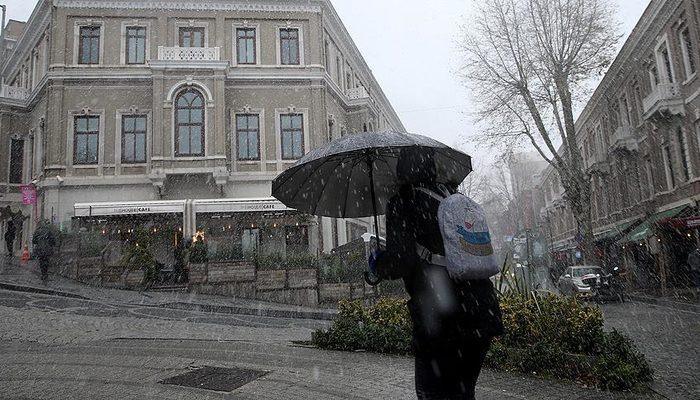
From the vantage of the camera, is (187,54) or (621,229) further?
(621,229)

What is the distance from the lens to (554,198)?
55.3m

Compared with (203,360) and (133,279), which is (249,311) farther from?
(203,360)

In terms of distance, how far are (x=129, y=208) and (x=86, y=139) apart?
5.48m

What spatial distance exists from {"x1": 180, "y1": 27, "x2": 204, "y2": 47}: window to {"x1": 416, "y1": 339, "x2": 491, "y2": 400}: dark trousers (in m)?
25.6

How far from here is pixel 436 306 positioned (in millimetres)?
2740

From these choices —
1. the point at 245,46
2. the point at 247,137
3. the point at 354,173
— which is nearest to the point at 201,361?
the point at 354,173

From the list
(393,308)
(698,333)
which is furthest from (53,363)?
(698,333)

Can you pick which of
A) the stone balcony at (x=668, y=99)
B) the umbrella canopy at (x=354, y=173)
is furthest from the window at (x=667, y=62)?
the umbrella canopy at (x=354, y=173)

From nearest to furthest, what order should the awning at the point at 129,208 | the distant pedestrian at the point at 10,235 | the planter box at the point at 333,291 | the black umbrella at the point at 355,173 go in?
the black umbrella at the point at 355,173 < the planter box at the point at 333,291 < the awning at the point at 129,208 < the distant pedestrian at the point at 10,235

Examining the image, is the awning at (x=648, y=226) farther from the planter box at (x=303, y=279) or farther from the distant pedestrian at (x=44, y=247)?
the distant pedestrian at (x=44, y=247)

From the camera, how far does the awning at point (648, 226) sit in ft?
69.5

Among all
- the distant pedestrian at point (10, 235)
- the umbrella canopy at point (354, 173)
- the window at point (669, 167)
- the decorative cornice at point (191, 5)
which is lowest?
the umbrella canopy at point (354, 173)

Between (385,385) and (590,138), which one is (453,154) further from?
(590,138)

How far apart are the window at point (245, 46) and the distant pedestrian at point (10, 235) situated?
14723 mm
